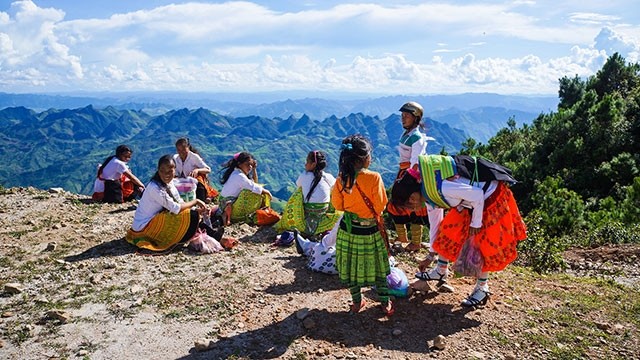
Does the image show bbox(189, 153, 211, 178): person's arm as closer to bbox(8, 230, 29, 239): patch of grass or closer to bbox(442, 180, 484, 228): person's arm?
bbox(8, 230, 29, 239): patch of grass

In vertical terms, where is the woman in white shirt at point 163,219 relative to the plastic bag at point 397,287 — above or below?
above

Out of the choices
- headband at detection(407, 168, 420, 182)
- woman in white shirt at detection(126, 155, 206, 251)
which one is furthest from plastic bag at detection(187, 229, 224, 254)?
headband at detection(407, 168, 420, 182)

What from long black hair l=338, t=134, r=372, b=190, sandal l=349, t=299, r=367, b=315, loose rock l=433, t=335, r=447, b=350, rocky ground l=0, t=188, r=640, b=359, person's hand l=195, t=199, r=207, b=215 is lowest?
rocky ground l=0, t=188, r=640, b=359

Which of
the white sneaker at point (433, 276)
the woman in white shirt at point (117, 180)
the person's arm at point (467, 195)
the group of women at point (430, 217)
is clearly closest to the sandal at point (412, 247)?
the group of women at point (430, 217)

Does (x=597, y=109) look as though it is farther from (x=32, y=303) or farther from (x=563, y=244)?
(x=32, y=303)

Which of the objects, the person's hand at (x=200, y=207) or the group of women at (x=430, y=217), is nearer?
the group of women at (x=430, y=217)

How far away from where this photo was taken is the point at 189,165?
11102 millimetres

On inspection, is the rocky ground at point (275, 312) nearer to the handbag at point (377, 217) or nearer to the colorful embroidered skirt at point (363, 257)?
the colorful embroidered skirt at point (363, 257)

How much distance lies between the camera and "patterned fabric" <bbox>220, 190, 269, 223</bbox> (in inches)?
383

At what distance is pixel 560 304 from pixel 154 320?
16.0 ft

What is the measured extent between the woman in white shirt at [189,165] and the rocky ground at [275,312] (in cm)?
321

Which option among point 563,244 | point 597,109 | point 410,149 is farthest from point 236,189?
point 597,109

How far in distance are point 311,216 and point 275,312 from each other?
306 cm

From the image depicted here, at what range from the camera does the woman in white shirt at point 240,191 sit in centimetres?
945
